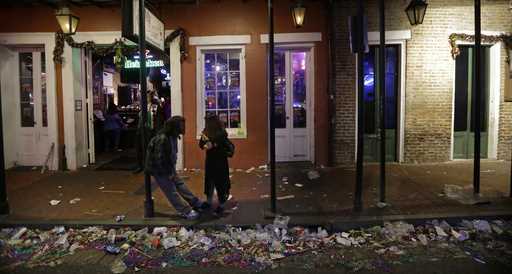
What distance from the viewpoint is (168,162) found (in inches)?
245

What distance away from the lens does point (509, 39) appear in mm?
10328

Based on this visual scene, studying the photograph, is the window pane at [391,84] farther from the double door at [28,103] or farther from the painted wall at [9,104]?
the painted wall at [9,104]

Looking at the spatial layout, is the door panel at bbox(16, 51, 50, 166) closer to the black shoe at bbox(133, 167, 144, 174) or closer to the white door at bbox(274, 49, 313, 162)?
the black shoe at bbox(133, 167, 144, 174)

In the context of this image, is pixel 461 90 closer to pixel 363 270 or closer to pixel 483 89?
pixel 483 89

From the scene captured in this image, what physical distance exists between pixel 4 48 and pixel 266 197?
760 centimetres

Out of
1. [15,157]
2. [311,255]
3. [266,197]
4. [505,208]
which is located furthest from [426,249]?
[15,157]

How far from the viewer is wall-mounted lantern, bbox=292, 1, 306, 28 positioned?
9.29 m

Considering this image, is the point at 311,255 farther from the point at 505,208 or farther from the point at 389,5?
the point at 389,5

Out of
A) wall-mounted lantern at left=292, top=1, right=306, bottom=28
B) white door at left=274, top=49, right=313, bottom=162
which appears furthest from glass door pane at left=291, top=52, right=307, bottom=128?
wall-mounted lantern at left=292, top=1, right=306, bottom=28

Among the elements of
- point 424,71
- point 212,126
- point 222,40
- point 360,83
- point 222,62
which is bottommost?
point 212,126

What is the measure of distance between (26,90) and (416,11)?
9.59 metres

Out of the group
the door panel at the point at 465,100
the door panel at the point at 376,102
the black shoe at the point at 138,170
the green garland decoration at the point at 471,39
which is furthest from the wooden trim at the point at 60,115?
the door panel at the point at 465,100

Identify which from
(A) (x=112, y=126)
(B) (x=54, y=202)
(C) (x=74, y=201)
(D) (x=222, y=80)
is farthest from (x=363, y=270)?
(A) (x=112, y=126)

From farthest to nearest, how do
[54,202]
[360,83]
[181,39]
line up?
[181,39]
[54,202]
[360,83]
